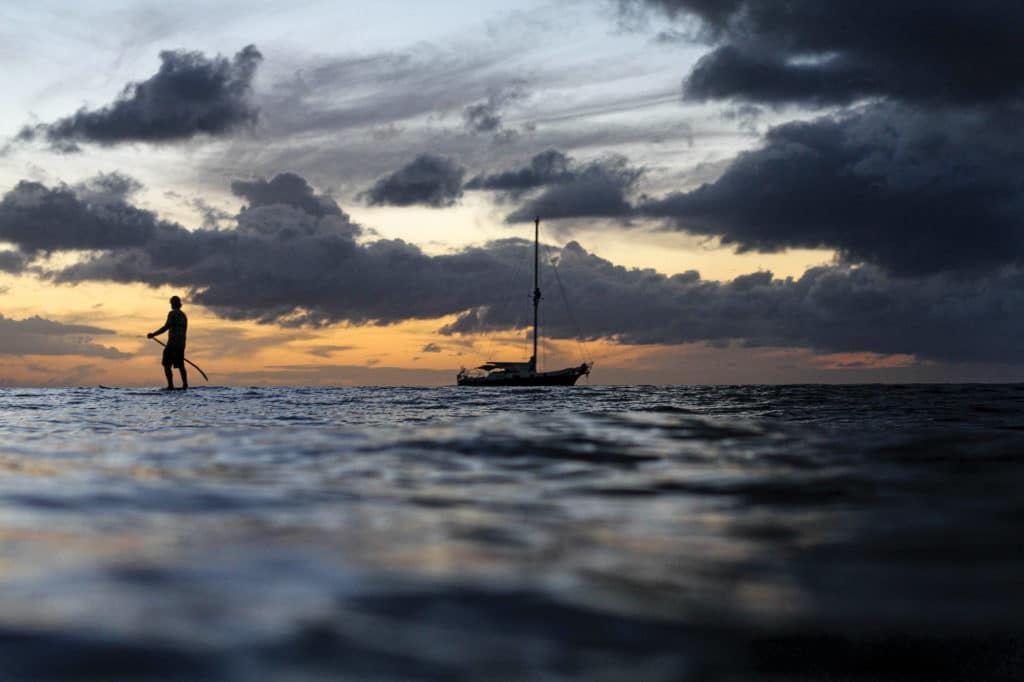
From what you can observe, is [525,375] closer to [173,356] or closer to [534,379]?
[534,379]

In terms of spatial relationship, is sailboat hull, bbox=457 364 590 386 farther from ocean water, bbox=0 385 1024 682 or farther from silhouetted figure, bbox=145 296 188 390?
ocean water, bbox=0 385 1024 682

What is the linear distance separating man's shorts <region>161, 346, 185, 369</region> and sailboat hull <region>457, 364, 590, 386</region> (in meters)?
48.3

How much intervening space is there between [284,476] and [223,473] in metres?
0.45

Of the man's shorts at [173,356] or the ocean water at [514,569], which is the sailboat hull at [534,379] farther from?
the ocean water at [514,569]

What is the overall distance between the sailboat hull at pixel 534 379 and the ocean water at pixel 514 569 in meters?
64.6

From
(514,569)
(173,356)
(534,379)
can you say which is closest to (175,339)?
(173,356)

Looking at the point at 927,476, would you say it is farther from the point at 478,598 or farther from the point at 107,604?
the point at 107,604

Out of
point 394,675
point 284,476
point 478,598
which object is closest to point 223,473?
point 284,476

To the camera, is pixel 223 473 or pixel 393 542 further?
pixel 223 473

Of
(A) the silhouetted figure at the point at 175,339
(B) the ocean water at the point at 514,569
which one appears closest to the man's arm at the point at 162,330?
(A) the silhouetted figure at the point at 175,339

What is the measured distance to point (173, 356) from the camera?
71.9 feet

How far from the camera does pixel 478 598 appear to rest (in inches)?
84.4

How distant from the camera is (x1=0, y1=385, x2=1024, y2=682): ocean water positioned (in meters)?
1.70

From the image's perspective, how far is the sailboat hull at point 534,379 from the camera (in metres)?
70.1
